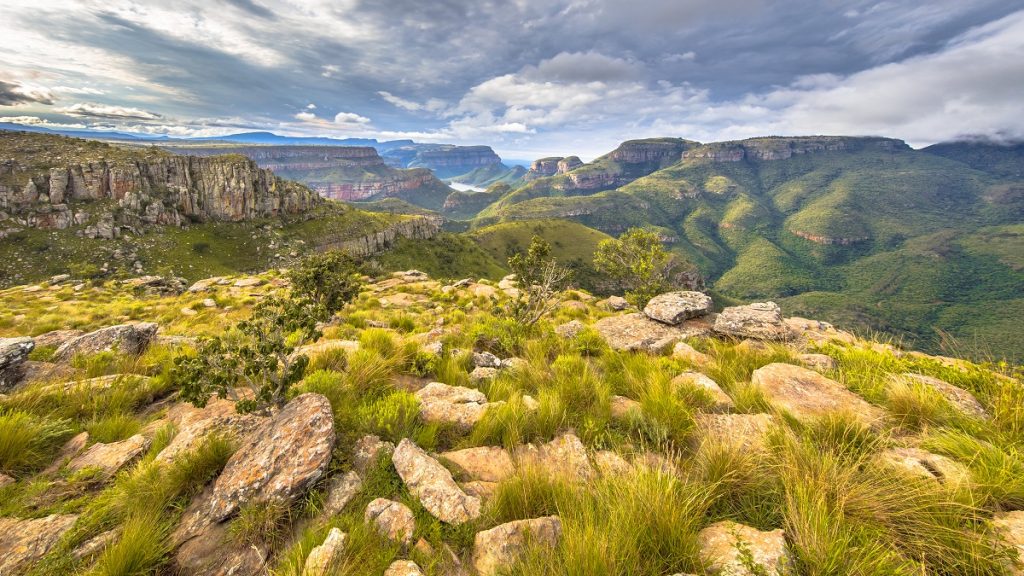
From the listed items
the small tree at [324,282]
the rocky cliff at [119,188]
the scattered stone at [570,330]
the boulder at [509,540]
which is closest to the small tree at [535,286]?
the scattered stone at [570,330]

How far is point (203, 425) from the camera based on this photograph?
4.65m

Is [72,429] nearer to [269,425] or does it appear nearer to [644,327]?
[269,425]

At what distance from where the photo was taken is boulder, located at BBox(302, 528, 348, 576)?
8.82ft

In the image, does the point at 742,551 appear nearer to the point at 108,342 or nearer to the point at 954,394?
the point at 954,394

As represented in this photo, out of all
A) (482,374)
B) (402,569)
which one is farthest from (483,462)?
(482,374)

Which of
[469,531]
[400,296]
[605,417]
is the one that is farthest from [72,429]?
[400,296]

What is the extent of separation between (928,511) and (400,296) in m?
20.8

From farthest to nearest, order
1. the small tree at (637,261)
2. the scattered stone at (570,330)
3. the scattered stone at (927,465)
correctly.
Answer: the small tree at (637,261) → the scattered stone at (570,330) → the scattered stone at (927,465)

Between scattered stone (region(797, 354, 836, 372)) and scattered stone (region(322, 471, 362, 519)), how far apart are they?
8.51 metres

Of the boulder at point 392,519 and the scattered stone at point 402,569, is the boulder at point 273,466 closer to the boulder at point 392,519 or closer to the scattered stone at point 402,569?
the boulder at point 392,519

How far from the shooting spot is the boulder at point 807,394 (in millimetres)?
5051

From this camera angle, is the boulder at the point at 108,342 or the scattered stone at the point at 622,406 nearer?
the scattered stone at the point at 622,406

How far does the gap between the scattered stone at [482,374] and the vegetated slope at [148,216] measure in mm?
83327

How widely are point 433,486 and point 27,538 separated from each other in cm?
344
